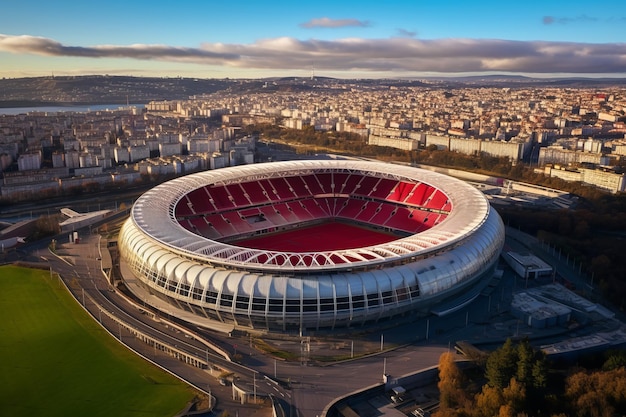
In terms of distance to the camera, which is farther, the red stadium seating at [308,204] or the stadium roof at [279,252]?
the red stadium seating at [308,204]

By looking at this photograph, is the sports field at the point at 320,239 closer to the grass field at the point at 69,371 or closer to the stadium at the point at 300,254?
the stadium at the point at 300,254

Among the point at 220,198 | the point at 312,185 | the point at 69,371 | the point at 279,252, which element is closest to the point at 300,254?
the point at 279,252

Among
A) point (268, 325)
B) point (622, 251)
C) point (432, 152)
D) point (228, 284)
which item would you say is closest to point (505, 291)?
point (622, 251)

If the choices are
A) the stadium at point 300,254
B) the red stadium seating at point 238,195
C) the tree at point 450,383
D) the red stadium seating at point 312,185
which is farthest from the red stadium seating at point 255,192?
the tree at point 450,383

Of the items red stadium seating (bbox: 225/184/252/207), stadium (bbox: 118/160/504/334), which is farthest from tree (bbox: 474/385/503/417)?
red stadium seating (bbox: 225/184/252/207)

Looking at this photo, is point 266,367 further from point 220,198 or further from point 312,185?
point 312,185

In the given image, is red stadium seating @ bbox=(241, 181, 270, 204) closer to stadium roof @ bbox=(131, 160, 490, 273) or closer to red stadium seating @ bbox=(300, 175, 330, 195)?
stadium roof @ bbox=(131, 160, 490, 273)
